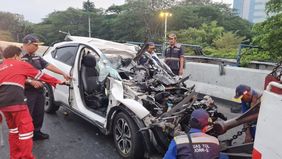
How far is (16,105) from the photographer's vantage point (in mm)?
3965

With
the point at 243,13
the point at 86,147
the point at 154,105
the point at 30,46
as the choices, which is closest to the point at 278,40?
the point at 154,105

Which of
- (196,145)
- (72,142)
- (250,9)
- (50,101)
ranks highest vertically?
(250,9)

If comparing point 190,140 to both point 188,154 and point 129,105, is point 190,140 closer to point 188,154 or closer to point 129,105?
point 188,154

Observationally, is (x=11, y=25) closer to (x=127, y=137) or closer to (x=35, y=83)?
(x=35, y=83)

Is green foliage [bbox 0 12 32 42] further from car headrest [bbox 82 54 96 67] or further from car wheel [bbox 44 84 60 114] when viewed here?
car headrest [bbox 82 54 96 67]

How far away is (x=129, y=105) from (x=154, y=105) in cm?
40

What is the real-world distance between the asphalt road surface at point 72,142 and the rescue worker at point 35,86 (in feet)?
1.06

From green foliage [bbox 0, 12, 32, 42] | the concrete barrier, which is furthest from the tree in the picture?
green foliage [bbox 0, 12, 32, 42]

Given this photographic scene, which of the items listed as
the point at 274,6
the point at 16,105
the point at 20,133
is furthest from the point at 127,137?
the point at 274,6

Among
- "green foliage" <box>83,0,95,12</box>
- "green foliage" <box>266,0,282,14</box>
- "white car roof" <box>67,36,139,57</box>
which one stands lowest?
"white car roof" <box>67,36,139,57</box>

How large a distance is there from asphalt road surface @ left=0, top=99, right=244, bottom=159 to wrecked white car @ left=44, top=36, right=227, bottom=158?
1.10ft

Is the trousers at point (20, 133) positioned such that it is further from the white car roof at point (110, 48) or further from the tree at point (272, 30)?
the tree at point (272, 30)

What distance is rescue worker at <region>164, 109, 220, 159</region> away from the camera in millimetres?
2766

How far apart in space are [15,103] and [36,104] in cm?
119
